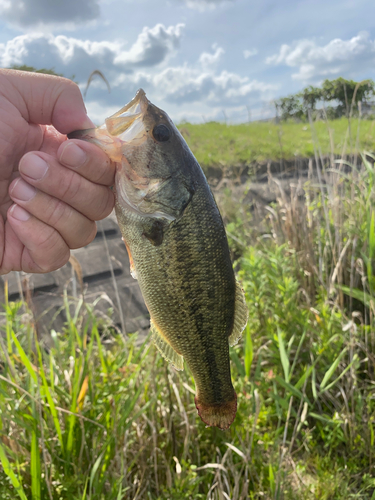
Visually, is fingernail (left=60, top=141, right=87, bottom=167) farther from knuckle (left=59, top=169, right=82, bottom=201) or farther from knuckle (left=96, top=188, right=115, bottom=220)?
knuckle (left=96, top=188, right=115, bottom=220)

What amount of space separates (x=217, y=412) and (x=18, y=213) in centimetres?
117

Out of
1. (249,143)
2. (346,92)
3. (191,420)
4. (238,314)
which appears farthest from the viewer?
(249,143)

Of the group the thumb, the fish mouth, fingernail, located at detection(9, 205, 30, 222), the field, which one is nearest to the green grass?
the field

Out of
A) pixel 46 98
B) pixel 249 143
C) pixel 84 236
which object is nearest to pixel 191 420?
pixel 84 236

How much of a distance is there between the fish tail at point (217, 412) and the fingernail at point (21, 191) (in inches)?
43.2

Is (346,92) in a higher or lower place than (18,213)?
higher

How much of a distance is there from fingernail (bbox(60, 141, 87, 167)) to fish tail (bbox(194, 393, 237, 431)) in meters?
1.09

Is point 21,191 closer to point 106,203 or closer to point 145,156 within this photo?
point 106,203

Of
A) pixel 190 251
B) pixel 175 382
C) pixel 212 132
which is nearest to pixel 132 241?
pixel 190 251

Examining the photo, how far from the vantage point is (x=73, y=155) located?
1400mm

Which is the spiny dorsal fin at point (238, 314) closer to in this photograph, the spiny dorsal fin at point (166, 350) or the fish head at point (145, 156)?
the spiny dorsal fin at point (166, 350)

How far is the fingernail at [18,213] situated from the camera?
1490 mm

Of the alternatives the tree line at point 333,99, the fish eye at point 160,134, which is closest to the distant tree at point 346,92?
the tree line at point 333,99

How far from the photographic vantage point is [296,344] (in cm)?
299
